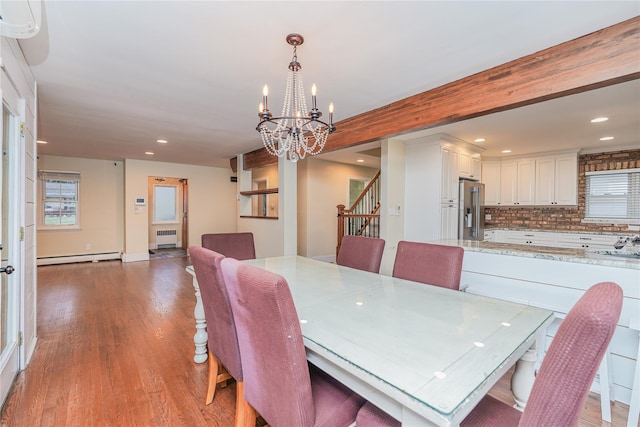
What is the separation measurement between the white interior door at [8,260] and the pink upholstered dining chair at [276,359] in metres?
1.82

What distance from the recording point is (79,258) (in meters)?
6.60

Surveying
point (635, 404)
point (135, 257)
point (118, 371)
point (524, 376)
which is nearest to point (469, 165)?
point (635, 404)

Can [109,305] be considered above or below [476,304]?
below

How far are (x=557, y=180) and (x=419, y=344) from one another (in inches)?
217

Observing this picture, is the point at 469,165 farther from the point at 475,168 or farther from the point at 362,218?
the point at 362,218

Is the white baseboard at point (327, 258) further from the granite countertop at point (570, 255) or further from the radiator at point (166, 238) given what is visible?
the radiator at point (166, 238)

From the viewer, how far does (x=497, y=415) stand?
1083mm

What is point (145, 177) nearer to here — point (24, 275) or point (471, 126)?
point (24, 275)

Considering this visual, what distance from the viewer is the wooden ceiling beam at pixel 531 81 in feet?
5.70

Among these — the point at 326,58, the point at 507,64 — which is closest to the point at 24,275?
the point at 326,58

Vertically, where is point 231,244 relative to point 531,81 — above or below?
below

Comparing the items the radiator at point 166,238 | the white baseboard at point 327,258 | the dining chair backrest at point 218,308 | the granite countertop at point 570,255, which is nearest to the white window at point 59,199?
the radiator at point 166,238

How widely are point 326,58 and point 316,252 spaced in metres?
4.74

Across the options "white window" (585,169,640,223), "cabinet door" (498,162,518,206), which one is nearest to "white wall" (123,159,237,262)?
"cabinet door" (498,162,518,206)
